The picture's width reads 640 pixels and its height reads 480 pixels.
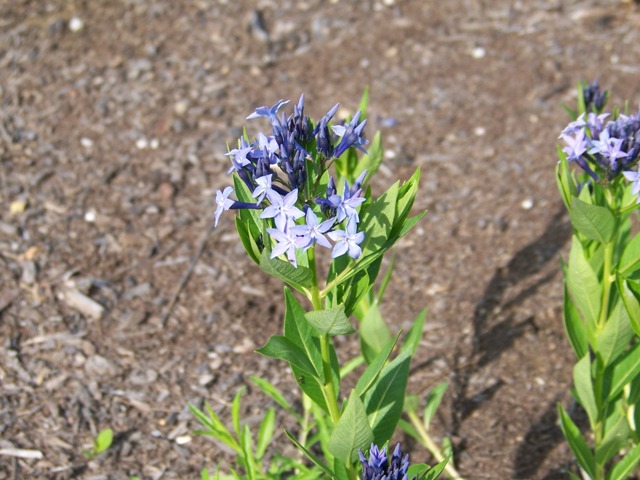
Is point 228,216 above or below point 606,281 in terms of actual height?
below

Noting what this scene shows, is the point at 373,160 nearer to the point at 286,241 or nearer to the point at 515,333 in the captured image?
the point at 286,241

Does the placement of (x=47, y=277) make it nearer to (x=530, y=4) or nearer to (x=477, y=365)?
(x=477, y=365)

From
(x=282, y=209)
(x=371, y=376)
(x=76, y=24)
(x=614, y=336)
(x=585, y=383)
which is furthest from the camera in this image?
(x=76, y=24)

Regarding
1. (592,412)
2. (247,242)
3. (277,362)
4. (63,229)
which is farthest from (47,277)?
(592,412)

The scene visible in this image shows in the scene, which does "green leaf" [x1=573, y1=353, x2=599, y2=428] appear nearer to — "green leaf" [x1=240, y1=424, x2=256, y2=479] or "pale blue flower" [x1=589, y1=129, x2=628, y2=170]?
"pale blue flower" [x1=589, y1=129, x2=628, y2=170]

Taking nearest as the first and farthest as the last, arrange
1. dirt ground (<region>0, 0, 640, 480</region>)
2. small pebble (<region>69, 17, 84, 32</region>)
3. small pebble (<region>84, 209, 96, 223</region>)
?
1. dirt ground (<region>0, 0, 640, 480</region>)
2. small pebble (<region>84, 209, 96, 223</region>)
3. small pebble (<region>69, 17, 84, 32</region>)

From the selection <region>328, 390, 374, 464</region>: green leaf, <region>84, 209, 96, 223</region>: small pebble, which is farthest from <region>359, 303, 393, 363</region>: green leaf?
<region>84, 209, 96, 223</region>: small pebble

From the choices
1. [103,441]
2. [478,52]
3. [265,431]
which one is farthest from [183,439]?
[478,52]
